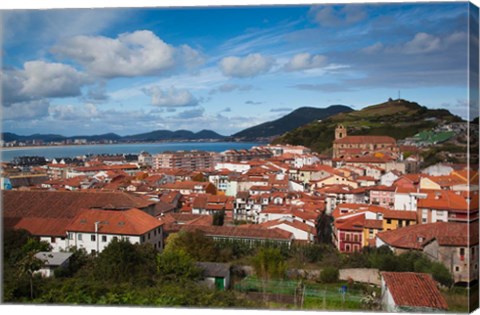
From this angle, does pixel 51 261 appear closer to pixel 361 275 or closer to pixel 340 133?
pixel 361 275

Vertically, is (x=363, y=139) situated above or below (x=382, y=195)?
above

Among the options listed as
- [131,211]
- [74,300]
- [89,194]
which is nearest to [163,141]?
[89,194]

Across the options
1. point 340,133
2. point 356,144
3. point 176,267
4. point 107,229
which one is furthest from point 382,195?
point 340,133

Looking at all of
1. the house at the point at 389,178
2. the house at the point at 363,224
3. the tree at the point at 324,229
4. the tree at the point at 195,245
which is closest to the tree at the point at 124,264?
the tree at the point at 195,245

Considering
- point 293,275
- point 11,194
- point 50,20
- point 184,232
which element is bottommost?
point 293,275

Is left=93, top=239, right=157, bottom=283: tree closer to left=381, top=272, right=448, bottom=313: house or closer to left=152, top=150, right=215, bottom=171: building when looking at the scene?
left=381, top=272, right=448, bottom=313: house

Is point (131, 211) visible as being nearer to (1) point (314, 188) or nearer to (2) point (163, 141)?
(2) point (163, 141)

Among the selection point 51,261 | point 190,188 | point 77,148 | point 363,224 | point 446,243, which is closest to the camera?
point 446,243
